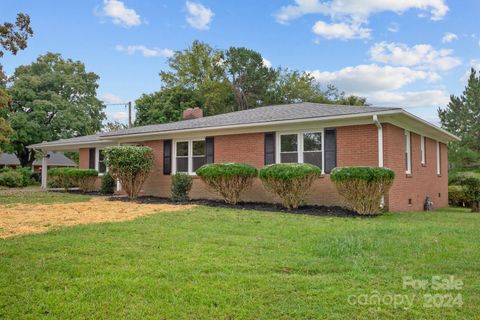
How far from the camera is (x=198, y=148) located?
15547 millimetres

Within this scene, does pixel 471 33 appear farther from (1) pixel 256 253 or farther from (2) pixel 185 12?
(1) pixel 256 253

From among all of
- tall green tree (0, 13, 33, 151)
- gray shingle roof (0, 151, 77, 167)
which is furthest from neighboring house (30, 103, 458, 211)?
gray shingle roof (0, 151, 77, 167)

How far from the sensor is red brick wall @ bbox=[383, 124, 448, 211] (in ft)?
36.9

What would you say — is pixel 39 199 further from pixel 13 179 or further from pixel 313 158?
pixel 13 179

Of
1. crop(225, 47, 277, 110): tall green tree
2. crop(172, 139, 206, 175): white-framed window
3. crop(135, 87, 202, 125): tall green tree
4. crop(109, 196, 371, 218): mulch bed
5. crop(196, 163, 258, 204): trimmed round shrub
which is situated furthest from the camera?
crop(225, 47, 277, 110): tall green tree

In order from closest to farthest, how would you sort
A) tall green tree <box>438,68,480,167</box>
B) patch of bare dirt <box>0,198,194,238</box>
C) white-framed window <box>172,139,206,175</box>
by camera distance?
patch of bare dirt <box>0,198,194,238</box>
white-framed window <box>172,139,206,175</box>
tall green tree <box>438,68,480,167</box>

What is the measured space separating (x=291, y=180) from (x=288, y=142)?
234 cm

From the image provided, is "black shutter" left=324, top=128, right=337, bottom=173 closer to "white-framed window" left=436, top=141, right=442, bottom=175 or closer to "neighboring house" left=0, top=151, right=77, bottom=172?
"white-framed window" left=436, top=141, right=442, bottom=175

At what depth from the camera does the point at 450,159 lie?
23.5 meters

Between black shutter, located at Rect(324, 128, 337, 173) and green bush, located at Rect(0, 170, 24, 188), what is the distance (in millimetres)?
22596

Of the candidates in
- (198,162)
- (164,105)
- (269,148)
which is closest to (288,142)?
(269,148)

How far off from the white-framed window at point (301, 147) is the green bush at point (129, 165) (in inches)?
217

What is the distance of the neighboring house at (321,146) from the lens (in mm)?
11242

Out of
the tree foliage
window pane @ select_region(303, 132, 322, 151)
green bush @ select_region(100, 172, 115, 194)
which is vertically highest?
the tree foliage
